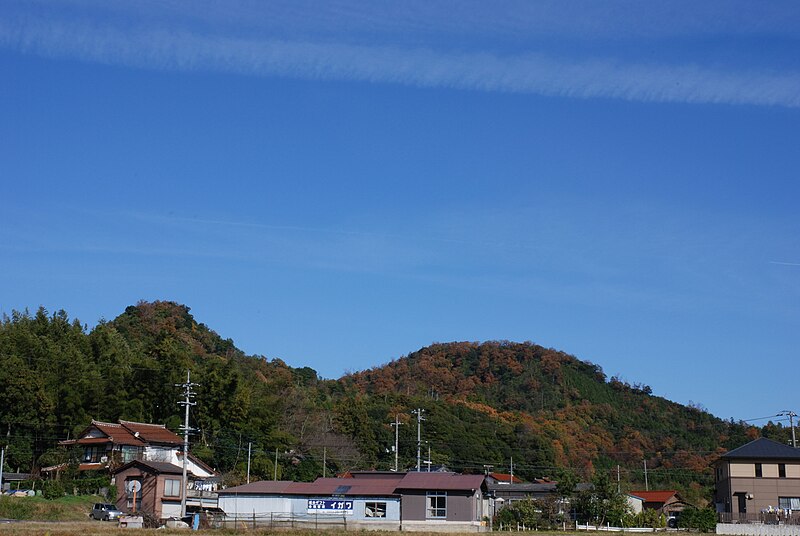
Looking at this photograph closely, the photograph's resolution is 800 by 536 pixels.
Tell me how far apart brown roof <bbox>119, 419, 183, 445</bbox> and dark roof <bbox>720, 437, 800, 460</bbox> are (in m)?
35.2

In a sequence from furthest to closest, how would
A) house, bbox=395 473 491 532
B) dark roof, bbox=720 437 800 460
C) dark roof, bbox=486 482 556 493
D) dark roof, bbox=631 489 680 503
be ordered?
dark roof, bbox=631 489 680 503
dark roof, bbox=486 482 556 493
dark roof, bbox=720 437 800 460
house, bbox=395 473 491 532

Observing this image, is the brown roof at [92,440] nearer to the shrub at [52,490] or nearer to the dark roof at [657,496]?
the shrub at [52,490]

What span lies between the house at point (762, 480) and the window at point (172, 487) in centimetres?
3109

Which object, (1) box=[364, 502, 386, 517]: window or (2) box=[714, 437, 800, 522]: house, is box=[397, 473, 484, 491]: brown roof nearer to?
(1) box=[364, 502, 386, 517]: window

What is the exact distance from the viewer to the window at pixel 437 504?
43.8m

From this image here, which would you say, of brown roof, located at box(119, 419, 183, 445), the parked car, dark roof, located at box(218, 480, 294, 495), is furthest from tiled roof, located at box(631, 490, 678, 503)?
the parked car

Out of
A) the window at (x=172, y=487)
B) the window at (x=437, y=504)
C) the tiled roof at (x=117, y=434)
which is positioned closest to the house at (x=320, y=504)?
the window at (x=437, y=504)

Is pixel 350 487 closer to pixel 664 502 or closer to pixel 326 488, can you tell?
pixel 326 488

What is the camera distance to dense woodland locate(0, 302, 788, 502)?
5875cm

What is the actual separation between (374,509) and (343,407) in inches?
1586

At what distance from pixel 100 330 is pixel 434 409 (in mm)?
39286

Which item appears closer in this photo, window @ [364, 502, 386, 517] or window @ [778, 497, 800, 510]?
window @ [364, 502, 386, 517]

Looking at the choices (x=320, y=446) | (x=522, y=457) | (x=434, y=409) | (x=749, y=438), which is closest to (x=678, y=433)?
(x=749, y=438)

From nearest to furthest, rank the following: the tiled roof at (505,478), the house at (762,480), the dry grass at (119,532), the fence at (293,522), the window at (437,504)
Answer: the dry grass at (119,532) < the fence at (293,522) < the window at (437,504) < the house at (762,480) < the tiled roof at (505,478)
